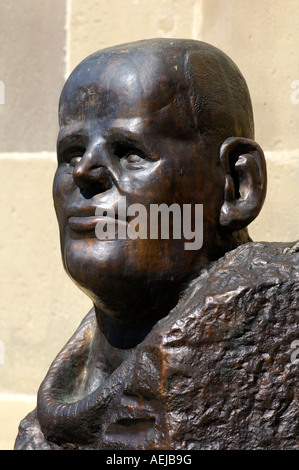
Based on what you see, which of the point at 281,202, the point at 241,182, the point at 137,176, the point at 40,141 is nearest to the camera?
the point at 137,176

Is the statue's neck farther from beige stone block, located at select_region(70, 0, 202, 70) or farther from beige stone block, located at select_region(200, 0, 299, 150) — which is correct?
beige stone block, located at select_region(70, 0, 202, 70)

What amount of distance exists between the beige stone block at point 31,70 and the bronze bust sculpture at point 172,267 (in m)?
1.26

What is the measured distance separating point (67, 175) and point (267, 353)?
69cm

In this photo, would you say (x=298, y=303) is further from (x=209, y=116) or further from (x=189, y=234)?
(x=209, y=116)

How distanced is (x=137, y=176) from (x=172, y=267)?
0.77 ft

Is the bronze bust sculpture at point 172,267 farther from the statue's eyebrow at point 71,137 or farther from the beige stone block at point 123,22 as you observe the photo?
the beige stone block at point 123,22

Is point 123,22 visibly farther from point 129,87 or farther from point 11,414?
Result: point 11,414

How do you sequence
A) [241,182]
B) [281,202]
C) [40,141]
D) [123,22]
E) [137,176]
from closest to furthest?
1. [137,176]
2. [241,182]
3. [281,202]
4. [123,22]
5. [40,141]

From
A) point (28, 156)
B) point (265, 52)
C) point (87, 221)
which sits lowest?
point (28, 156)

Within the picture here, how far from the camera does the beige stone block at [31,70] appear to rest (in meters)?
3.68

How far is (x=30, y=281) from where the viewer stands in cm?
374

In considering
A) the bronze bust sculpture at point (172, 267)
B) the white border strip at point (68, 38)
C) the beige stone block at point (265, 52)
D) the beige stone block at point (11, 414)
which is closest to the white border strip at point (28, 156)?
the white border strip at point (68, 38)

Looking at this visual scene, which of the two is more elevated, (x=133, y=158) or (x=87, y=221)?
(x=133, y=158)

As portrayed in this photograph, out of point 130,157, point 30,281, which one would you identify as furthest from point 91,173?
point 30,281
